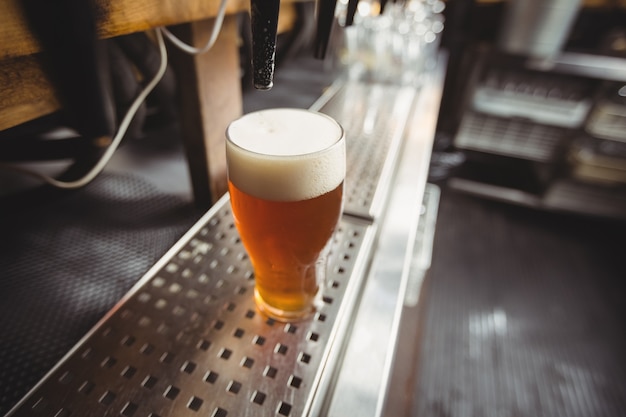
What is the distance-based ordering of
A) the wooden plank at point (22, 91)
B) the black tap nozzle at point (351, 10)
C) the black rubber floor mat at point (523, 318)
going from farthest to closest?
1. the black rubber floor mat at point (523, 318)
2. the black tap nozzle at point (351, 10)
3. the wooden plank at point (22, 91)

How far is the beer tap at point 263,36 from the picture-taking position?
15.4 inches

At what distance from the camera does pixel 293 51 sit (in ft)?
6.37

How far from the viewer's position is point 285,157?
19.6 inches

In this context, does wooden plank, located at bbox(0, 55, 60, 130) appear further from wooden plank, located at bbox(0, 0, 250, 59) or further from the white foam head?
the white foam head

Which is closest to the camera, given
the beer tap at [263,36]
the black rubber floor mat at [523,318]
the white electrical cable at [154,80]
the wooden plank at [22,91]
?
the beer tap at [263,36]

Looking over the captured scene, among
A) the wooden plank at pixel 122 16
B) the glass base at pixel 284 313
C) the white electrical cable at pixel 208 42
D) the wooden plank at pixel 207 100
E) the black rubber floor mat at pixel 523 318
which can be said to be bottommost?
the black rubber floor mat at pixel 523 318

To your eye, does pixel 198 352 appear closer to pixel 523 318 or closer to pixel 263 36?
pixel 263 36

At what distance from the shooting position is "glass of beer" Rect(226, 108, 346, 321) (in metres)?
0.51

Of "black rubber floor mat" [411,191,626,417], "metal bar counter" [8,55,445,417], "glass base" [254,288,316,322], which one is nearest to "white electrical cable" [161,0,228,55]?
"metal bar counter" [8,55,445,417]

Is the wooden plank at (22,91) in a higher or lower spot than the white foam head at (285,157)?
higher

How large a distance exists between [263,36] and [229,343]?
462 millimetres

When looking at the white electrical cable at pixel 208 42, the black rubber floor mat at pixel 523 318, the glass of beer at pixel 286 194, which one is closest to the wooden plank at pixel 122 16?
the white electrical cable at pixel 208 42

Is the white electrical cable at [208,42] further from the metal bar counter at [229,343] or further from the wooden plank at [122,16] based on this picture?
the metal bar counter at [229,343]

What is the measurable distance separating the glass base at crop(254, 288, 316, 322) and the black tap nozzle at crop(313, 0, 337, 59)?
17.6 inches
